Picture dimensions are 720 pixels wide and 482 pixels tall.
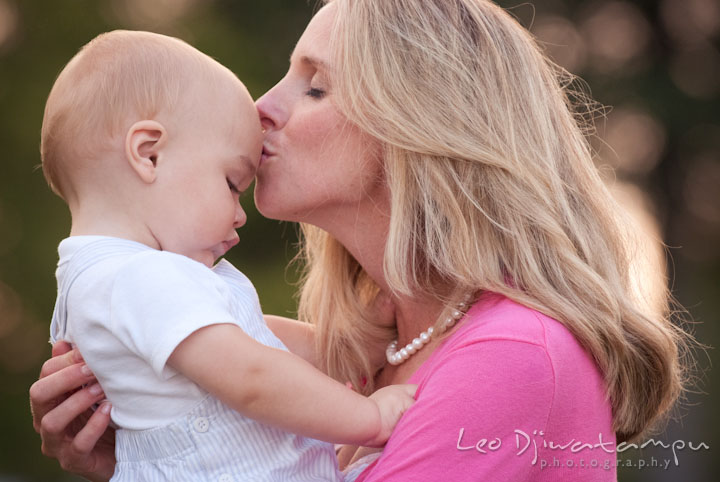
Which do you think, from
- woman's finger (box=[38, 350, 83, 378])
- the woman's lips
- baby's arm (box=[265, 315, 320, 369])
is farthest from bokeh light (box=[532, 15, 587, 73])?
woman's finger (box=[38, 350, 83, 378])

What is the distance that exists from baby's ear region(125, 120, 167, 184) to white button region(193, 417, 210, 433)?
60 centimetres

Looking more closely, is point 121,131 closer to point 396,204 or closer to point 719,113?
point 396,204

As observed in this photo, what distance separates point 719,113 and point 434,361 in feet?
25.9

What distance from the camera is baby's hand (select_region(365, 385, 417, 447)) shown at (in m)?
2.08

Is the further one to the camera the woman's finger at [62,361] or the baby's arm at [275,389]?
the woman's finger at [62,361]

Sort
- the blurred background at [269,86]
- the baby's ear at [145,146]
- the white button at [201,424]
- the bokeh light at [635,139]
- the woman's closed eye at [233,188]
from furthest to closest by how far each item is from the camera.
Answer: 1. the bokeh light at [635,139]
2. the blurred background at [269,86]
3. the woman's closed eye at [233,188]
4. the baby's ear at [145,146]
5. the white button at [201,424]

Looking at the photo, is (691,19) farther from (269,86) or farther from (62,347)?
(62,347)

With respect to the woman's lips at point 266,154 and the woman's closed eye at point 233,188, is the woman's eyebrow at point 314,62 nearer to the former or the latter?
the woman's lips at point 266,154

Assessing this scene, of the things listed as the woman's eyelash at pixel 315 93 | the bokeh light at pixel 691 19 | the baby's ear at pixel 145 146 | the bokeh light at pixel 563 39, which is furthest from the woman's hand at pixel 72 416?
the bokeh light at pixel 691 19

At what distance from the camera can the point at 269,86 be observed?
28.4 ft

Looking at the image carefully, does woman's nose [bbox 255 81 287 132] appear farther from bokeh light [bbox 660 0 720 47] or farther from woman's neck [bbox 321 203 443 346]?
bokeh light [bbox 660 0 720 47]

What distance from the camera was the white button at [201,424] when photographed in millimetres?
1994

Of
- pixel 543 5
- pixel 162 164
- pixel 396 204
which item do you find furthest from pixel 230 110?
pixel 543 5

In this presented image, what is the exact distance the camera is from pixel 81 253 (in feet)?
6.64
